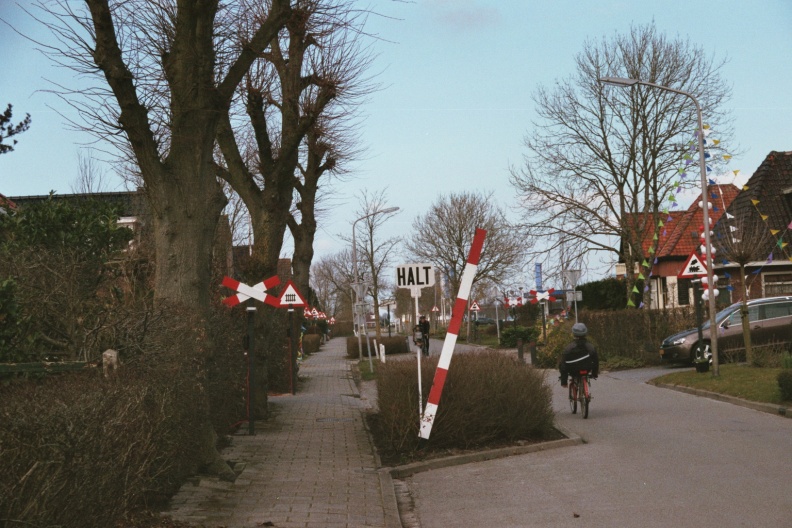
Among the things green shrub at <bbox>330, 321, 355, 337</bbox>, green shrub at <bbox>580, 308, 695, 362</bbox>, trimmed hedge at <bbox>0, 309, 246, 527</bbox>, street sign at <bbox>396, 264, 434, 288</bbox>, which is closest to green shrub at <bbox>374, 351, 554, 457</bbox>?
street sign at <bbox>396, 264, 434, 288</bbox>

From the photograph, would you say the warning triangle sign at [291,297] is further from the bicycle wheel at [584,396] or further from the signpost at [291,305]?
the bicycle wheel at [584,396]

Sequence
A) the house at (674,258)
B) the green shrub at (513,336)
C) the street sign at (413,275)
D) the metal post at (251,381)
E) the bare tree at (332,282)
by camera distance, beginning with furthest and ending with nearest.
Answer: the bare tree at (332,282) < the green shrub at (513,336) < the house at (674,258) < the metal post at (251,381) < the street sign at (413,275)

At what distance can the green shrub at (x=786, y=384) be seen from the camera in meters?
15.2

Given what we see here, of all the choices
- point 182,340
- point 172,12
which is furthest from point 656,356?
point 182,340

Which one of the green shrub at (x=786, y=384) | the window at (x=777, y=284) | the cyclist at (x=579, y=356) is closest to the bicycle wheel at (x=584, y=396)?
the cyclist at (x=579, y=356)

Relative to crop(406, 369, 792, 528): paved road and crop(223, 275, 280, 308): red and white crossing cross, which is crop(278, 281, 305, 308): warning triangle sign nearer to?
crop(223, 275, 280, 308): red and white crossing cross

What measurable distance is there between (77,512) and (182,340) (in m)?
4.09

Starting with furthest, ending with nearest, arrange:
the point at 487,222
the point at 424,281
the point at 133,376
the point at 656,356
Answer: the point at 487,222, the point at 656,356, the point at 424,281, the point at 133,376

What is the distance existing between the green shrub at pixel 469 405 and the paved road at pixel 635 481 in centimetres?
70

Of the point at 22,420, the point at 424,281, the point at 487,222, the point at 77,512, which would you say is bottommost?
the point at 77,512

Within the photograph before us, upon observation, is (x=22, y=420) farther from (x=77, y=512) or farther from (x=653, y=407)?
(x=653, y=407)

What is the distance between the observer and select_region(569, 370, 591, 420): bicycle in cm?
1524

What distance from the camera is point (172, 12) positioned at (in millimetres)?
12086

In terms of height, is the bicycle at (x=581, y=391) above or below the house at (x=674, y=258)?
below
